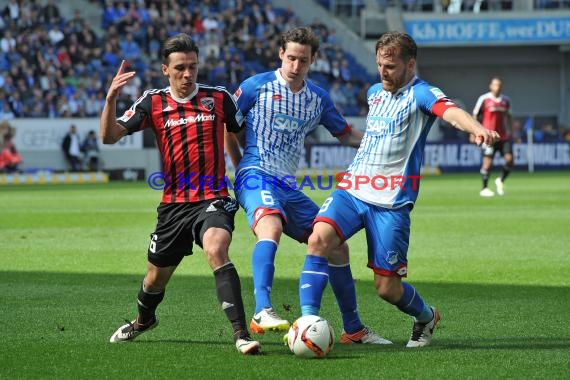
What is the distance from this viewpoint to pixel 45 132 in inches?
1244

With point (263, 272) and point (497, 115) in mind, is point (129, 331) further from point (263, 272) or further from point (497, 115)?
point (497, 115)

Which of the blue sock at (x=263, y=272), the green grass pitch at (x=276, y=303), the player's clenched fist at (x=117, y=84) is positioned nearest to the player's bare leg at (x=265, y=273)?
the blue sock at (x=263, y=272)

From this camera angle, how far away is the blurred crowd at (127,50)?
33.7 metres

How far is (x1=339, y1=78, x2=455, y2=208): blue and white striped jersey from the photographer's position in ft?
24.0

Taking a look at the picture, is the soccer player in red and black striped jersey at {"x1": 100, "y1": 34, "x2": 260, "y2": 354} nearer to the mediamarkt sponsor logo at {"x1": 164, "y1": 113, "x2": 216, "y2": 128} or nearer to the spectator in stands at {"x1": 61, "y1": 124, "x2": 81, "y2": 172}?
the mediamarkt sponsor logo at {"x1": 164, "y1": 113, "x2": 216, "y2": 128}

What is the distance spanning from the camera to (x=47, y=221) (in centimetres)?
1811

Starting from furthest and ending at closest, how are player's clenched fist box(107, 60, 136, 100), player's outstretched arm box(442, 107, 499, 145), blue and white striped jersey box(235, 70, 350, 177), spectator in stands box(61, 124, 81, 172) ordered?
spectator in stands box(61, 124, 81, 172) < blue and white striped jersey box(235, 70, 350, 177) < player's clenched fist box(107, 60, 136, 100) < player's outstretched arm box(442, 107, 499, 145)

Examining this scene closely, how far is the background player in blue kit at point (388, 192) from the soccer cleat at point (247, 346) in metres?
0.47

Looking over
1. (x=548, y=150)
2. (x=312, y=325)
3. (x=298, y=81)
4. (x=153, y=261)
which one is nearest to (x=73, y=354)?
(x=153, y=261)

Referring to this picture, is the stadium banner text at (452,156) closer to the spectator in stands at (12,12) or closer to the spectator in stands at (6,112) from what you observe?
the spectator in stands at (6,112)

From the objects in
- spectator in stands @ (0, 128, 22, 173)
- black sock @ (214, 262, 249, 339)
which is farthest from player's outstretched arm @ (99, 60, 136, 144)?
spectator in stands @ (0, 128, 22, 173)

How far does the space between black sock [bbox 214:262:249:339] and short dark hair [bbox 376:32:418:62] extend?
1769 mm

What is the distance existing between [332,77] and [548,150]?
25.8 feet

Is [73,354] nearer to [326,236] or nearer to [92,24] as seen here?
[326,236]
